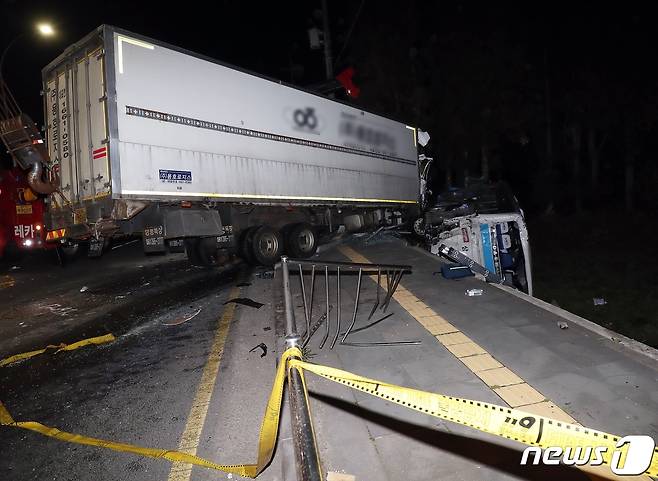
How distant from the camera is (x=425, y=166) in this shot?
52.2 ft

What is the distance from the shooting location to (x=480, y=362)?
4.08 metres

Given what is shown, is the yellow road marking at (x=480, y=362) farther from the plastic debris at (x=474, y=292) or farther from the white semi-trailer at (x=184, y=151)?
the white semi-trailer at (x=184, y=151)

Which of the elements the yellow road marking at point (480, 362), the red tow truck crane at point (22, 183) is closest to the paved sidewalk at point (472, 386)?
the yellow road marking at point (480, 362)

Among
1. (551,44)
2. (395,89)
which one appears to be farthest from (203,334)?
(551,44)

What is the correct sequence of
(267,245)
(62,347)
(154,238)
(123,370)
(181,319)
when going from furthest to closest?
(267,245)
(154,238)
(181,319)
(62,347)
(123,370)

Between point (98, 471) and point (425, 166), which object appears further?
point (425, 166)

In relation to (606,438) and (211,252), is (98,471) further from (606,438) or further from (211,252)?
(211,252)

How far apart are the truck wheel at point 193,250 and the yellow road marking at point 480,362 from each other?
18.0ft

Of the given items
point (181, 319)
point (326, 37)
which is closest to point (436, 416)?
point (181, 319)

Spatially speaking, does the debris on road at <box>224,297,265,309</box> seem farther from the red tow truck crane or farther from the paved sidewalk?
the red tow truck crane

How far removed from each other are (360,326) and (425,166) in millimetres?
11774

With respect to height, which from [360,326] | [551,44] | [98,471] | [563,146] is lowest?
[98,471]

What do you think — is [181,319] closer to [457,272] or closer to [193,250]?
[193,250]

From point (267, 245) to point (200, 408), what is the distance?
6.12 metres
